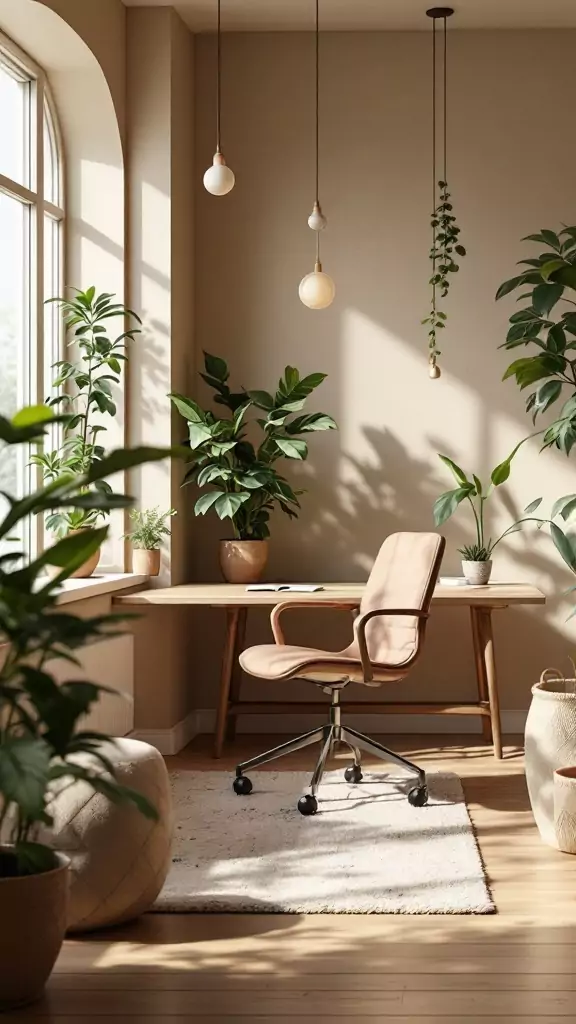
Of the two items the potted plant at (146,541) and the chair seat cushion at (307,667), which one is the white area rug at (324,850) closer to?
the chair seat cushion at (307,667)

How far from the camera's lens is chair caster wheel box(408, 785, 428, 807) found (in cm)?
424

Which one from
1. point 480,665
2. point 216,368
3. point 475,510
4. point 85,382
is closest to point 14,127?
point 85,382

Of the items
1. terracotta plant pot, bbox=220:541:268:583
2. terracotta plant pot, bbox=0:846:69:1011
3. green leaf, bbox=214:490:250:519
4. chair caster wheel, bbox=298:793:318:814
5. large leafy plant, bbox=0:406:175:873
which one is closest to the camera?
large leafy plant, bbox=0:406:175:873

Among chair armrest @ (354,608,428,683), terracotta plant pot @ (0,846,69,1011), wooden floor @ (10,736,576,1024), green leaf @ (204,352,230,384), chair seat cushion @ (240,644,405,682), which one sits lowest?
wooden floor @ (10,736,576,1024)

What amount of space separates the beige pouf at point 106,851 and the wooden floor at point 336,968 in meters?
0.07

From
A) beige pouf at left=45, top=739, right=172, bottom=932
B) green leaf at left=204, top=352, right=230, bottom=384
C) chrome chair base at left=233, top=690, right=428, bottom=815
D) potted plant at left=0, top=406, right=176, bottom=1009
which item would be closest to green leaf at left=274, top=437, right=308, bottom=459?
green leaf at left=204, top=352, right=230, bottom=384

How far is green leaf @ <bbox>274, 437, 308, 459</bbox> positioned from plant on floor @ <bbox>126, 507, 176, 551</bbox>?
1.75 feet

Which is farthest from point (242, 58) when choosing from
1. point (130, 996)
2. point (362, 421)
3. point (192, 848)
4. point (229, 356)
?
point (130, 996)

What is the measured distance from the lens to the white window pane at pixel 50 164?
17.0ft

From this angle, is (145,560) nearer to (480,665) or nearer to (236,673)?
(236,673)

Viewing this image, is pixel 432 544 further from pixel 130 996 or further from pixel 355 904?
pixel 130 996

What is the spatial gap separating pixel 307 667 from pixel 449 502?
1.40 meters

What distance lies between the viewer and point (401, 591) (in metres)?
4.70

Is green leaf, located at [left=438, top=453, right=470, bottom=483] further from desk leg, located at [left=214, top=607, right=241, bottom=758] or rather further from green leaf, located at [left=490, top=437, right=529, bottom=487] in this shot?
desk leg, located at [left=214, top=607, right=241, bottom=758]
